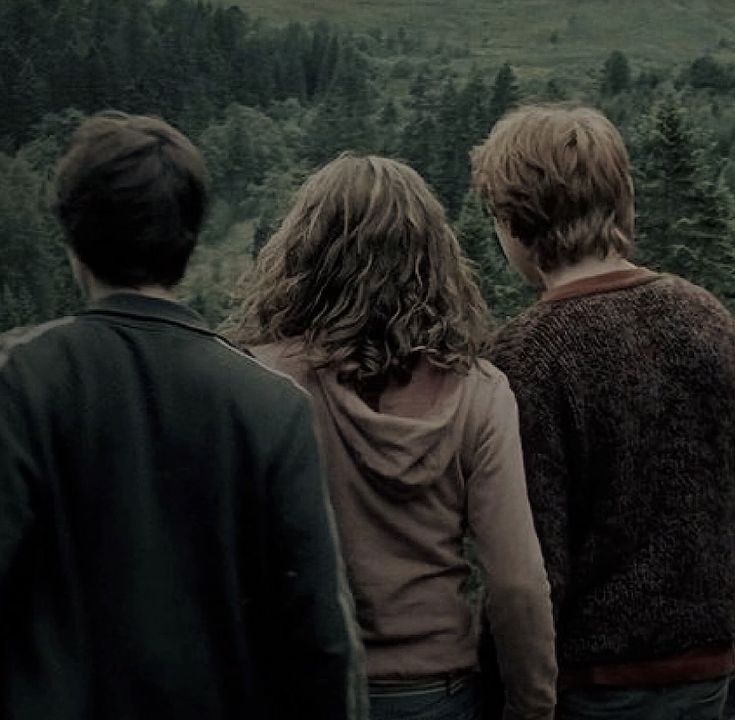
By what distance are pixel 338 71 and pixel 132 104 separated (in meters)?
3.56

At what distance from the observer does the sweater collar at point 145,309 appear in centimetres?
160

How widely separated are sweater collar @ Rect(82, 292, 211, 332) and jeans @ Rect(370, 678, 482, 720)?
24.6 inches

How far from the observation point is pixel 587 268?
6.95 ft

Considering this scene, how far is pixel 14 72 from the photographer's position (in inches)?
674

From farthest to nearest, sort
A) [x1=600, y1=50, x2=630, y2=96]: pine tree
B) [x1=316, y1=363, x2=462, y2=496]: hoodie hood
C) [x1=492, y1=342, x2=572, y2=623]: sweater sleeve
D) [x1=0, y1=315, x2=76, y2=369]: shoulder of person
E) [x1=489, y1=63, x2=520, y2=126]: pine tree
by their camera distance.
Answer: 1. [x1=600, y1=50, x2=630, y2=96]: pine tree
2. [x1=489, y1=63, x2=520, y2=126]: pine tree
3. [x1=492, y1=342, x2=572, y2=623]: sweater sleeve
4. [x1=316, y1=363, x2=462, y2=496]: hoodie hood
5. [x1=0, y1=315, x2=76, y2=369]: shoulder of person

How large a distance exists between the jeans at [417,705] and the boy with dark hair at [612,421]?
0.68 ft

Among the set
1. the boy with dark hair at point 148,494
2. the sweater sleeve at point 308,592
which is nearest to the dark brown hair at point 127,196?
the boy with dark hair at point 148,494

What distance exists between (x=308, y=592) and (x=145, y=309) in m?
0.36

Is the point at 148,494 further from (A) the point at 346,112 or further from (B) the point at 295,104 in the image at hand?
(A) the point at 346,112

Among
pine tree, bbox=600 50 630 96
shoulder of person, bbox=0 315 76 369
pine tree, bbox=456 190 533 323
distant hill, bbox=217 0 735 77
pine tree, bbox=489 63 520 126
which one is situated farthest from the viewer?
pine tree, bbox=600 50 630 96

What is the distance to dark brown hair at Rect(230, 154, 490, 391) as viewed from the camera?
192 cm

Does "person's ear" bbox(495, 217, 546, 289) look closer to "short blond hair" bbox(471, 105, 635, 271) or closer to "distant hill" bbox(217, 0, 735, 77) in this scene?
"short blond hair" bbox(471, 105, 635, 271)

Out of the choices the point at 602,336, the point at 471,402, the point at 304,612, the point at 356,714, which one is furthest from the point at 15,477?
the point at 602,336

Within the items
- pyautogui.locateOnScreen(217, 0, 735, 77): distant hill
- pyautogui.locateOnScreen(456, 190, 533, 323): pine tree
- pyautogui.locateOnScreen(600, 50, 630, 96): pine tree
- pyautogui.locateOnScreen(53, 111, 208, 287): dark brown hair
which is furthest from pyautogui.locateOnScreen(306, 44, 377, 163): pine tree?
pyautogui.locateOnScreen(53, 111, 208, 287): dark brown hair
